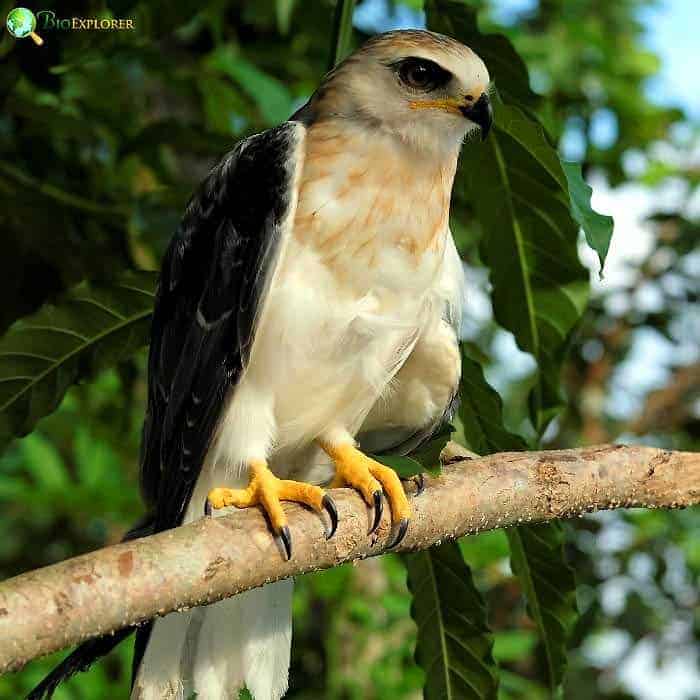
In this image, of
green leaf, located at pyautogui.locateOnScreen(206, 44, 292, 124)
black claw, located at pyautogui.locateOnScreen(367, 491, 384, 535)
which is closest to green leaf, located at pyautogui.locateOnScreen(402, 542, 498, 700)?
black claw, located at pyautogui.locateOnScreen(367, 491, 384, 535)

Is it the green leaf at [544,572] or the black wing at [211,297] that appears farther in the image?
the green leaf at [544,572]

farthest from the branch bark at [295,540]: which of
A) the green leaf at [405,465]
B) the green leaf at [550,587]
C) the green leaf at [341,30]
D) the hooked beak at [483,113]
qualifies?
the green leaf at [341,30]

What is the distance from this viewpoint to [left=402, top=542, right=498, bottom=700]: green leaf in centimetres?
273

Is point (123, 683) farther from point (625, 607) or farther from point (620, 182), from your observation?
point (620, 182)

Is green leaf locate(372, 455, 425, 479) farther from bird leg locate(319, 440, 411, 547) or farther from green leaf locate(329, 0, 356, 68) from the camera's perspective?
green leaf locate(329, 0, 356, 68)

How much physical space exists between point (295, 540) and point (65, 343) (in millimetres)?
945

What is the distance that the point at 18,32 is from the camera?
2793 millimetres

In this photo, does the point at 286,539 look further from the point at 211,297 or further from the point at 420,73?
the point at 420,73

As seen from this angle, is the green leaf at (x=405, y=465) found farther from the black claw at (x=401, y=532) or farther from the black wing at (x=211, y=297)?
the black wing at (x=211, y=297)

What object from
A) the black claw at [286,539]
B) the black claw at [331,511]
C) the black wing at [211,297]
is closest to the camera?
the black claw at [286,539]

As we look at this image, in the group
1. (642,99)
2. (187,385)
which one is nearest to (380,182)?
(187,385)

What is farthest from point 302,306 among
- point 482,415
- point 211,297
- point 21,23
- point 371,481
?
point 21,23

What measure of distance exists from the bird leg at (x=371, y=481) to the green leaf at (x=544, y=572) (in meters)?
0.33

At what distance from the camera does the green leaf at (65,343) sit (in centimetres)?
266
